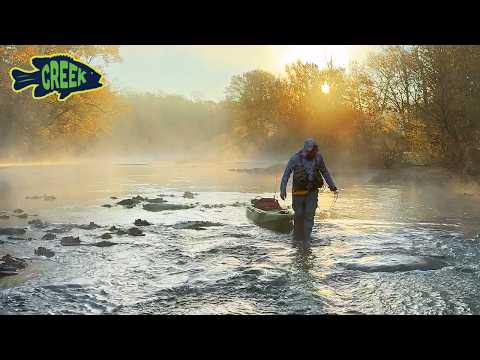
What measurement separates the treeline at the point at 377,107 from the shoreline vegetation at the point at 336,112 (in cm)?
7

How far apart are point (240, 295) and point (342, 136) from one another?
36.1 metres

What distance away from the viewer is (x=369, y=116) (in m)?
38.0

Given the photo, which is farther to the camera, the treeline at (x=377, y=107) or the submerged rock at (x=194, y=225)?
the treeline at (x=377, y=107)

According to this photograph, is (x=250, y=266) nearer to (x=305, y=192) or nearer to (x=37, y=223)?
(x=305, y=192)

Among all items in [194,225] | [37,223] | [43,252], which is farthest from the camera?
[37,223]

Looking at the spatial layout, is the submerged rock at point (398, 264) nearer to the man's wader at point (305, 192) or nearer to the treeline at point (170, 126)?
the man's wader at point (305, 192)

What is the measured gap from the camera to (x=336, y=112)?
4150 centimetres

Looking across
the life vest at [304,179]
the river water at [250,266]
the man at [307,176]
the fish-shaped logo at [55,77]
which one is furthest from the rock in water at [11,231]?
the life vest at [304,179]

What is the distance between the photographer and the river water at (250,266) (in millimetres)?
7242

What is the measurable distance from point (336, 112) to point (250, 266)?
111 feet

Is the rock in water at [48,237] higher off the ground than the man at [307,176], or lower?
lower

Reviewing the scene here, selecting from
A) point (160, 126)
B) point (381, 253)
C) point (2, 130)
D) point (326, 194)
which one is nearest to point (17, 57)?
Result: point (2, 130)

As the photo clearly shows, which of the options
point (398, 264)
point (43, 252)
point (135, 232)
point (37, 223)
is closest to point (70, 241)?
point (43, 252)

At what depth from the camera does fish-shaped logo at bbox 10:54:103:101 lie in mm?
9502
